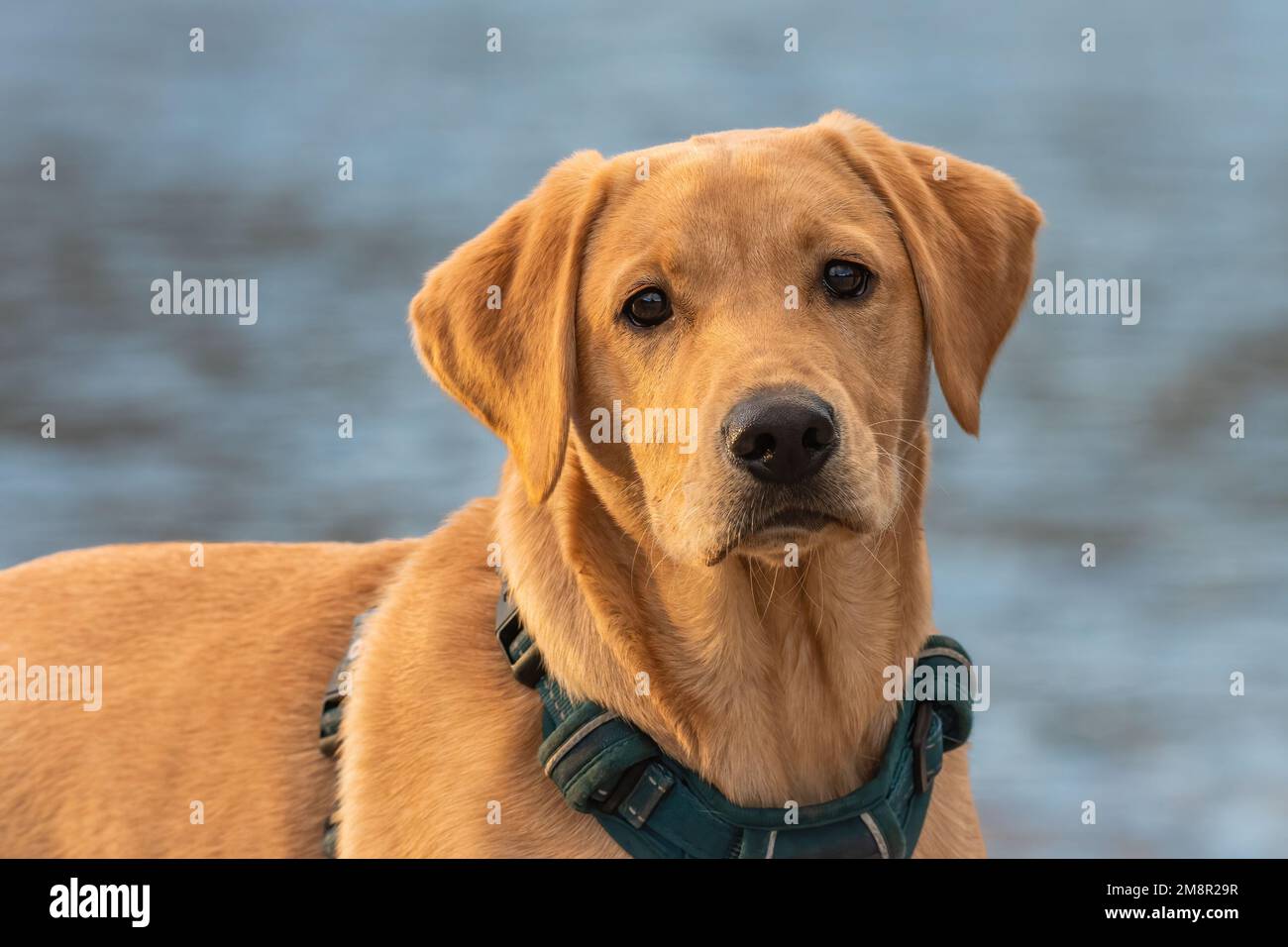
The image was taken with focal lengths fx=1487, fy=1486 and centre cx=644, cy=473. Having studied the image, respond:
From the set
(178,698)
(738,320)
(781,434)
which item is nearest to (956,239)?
(738,320)

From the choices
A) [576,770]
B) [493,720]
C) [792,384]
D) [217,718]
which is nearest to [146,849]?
[217,718]

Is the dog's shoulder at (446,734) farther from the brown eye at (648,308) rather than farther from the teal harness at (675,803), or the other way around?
the brown eye at (648,308)

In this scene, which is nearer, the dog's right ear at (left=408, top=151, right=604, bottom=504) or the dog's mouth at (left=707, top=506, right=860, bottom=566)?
the dog's mouth at (left=707, top=506, right=860, bottom=566)

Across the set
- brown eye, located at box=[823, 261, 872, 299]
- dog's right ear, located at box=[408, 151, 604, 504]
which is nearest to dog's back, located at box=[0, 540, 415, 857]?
dog's right ear, located at box=[408, 151, 604, 504]

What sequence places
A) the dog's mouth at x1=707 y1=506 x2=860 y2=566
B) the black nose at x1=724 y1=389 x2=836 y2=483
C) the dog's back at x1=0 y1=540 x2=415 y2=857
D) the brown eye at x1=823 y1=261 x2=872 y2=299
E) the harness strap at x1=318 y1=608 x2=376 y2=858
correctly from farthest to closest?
the dog's back at x1=0 y1=540 x2=415 y2=857 → the harness strap at x1=318 y1=608 x2=376 y2=858 → the brown eye at x1=823 y1=261 x2=872 y2=299 → the dog's mouth at x1=707 y1=506 x2=860 y2=566 → the black nose at x1=724 y1=389 x2=836 y2=483

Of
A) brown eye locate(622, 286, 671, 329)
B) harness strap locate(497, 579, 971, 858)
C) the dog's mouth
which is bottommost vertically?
harness strap locate(497, 579, 971, 858)

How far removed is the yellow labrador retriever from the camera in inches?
142

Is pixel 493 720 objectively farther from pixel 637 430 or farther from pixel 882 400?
pixel 882 400

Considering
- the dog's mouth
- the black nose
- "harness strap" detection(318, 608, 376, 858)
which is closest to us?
the black nose

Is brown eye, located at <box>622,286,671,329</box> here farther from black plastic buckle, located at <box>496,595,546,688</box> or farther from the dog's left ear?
black plastic buckle, located at <box>496,595,546,688</box>

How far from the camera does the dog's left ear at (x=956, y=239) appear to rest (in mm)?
3926

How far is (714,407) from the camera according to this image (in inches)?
139

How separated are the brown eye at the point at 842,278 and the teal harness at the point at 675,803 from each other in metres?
1.16

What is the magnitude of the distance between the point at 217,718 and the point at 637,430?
1.52 metres
